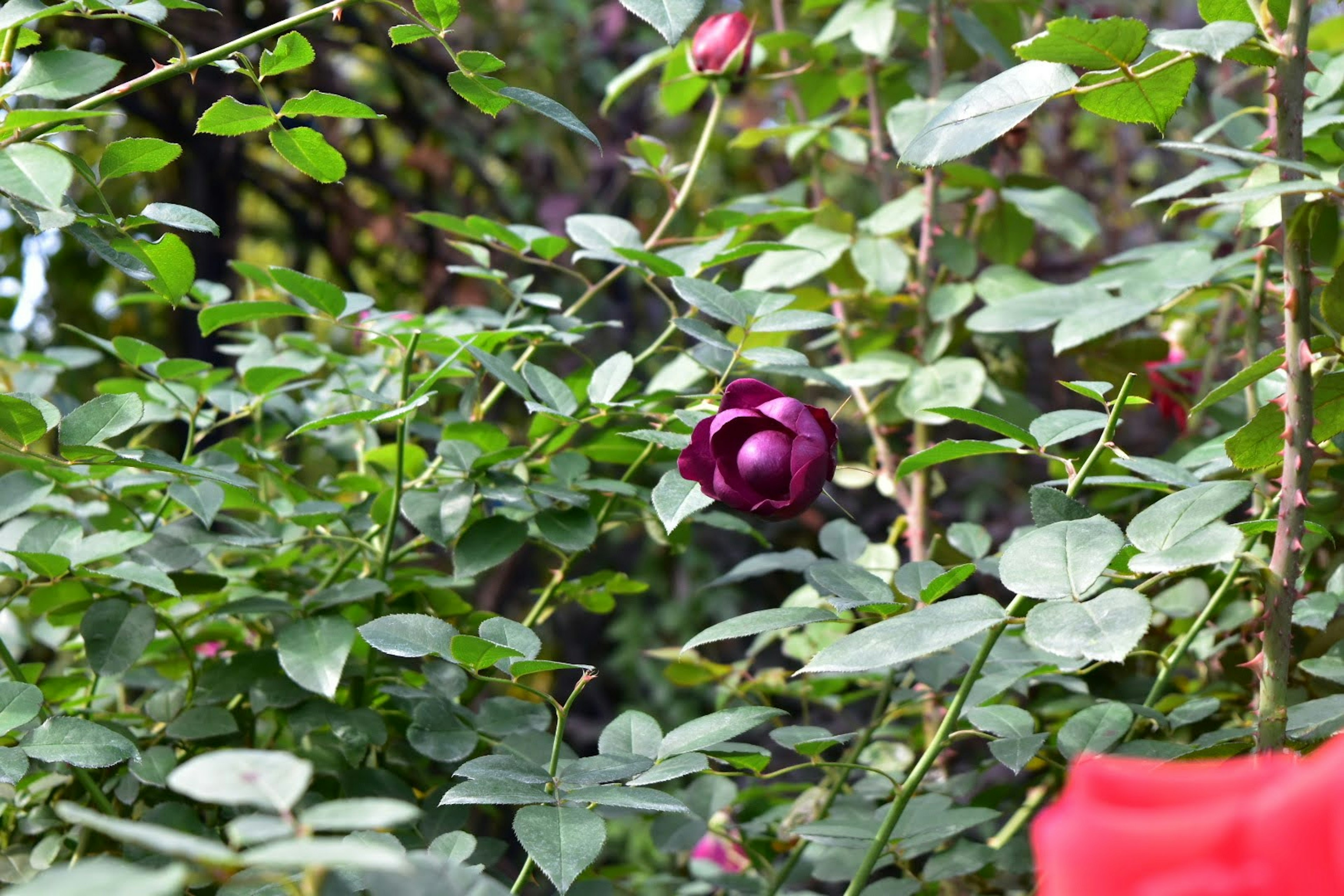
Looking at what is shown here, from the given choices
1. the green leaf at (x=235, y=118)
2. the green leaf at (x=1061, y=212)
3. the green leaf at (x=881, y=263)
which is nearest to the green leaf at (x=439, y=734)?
the green leaf at (x=235, y=118)

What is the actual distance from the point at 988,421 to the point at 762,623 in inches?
5.3

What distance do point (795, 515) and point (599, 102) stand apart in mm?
1723

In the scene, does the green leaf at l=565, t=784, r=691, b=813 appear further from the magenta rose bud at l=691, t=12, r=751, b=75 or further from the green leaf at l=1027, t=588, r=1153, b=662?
the magenta rose bud at l=691, t=12, r=751, b=75

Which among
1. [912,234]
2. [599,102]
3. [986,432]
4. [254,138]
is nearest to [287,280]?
[912,234]

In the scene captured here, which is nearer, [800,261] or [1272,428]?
[1272,428]

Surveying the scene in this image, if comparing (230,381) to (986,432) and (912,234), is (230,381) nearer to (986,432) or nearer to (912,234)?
(912,234)

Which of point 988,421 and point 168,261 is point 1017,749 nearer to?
point 988,421

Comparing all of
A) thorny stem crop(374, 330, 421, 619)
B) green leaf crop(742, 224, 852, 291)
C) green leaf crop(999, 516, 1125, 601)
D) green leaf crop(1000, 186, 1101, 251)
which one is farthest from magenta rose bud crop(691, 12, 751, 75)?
green leaf crop(999, 516, 1125, 601)

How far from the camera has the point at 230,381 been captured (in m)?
0.92

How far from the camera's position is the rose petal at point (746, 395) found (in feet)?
1.92

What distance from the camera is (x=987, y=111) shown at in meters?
0.52

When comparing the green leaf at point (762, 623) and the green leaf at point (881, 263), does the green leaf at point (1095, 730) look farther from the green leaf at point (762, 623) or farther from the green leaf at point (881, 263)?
the green leaf at point (881, 263)

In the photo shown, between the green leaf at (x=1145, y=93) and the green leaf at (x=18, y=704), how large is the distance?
0.53m

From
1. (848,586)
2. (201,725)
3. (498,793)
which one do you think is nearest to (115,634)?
(201,725)
